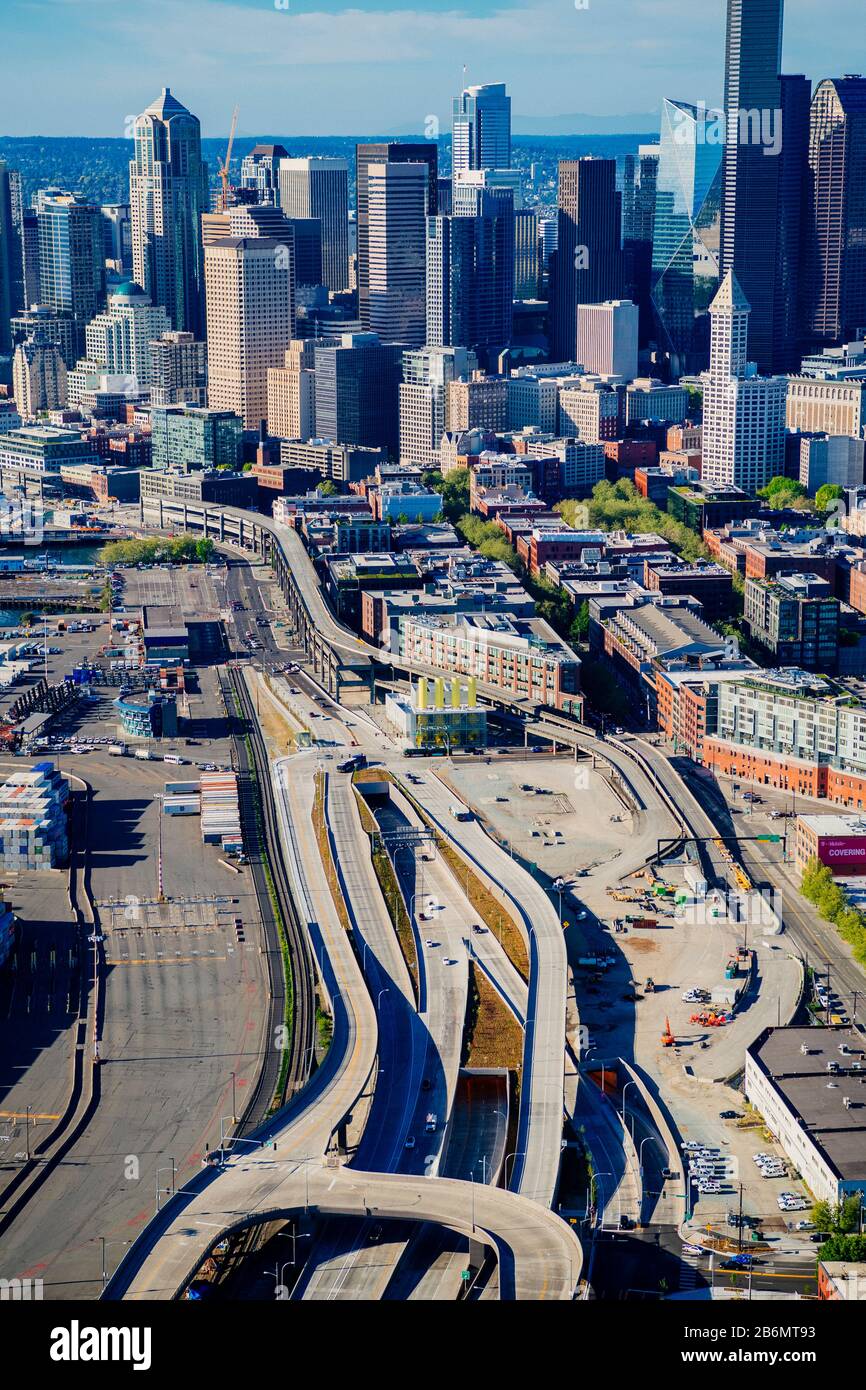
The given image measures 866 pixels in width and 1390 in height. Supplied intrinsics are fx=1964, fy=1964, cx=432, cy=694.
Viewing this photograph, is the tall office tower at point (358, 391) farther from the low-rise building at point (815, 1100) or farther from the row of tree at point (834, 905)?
the low-rise building at point (815, 1100)

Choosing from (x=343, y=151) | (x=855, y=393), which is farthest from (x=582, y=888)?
(x=343, y=151)

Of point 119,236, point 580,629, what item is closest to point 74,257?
point 119,236

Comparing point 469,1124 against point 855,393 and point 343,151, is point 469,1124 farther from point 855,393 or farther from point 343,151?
point 343,151

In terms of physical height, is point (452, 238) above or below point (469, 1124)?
above

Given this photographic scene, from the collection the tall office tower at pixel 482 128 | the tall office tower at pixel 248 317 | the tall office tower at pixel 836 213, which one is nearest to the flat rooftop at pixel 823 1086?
the tall office tower at pixel 248 317

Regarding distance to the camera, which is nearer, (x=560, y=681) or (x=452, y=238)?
(x=560, y=681)

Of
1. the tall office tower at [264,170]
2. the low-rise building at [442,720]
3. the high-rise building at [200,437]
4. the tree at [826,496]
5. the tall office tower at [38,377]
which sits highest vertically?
the tall office tower at [264,170]

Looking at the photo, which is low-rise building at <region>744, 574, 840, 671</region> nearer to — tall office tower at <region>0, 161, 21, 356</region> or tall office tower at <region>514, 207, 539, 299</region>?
tall office tower at <region>514, 207, 539, 299</region>

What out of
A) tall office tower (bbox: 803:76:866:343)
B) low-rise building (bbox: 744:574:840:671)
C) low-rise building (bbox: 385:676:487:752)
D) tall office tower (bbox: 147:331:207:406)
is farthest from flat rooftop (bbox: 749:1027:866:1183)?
tall office tower (bbox: 803:76:866:343)
